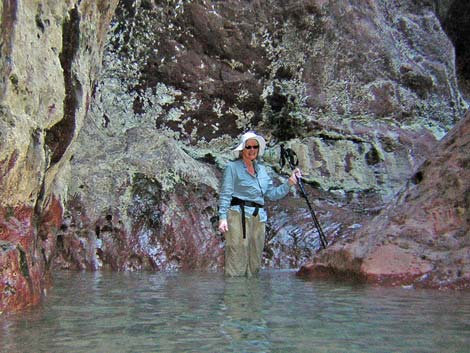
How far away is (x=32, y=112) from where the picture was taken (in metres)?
3.39

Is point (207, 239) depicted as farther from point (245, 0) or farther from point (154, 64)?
point (245, 0)

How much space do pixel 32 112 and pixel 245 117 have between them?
7.70m

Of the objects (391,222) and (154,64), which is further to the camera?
(154,64)

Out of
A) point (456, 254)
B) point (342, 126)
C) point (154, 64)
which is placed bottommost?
point (456, 254)

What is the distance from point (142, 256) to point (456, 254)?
3924 millimetres

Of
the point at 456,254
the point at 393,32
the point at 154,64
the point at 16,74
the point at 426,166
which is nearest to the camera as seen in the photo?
the point at 16,74

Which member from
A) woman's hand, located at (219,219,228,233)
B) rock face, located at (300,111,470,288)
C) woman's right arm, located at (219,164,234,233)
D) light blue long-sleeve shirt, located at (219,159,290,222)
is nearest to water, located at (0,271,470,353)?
rock face, located at (300,111,470,288)

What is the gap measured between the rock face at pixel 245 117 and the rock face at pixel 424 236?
7cm

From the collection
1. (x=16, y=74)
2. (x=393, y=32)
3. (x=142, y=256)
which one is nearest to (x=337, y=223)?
(x=142, y=256)

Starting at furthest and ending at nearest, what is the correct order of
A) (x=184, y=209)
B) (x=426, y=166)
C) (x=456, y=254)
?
(x=184, y=209)
(x=426, y=166)
(x=456, y=254)

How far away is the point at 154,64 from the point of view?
35.2 feet

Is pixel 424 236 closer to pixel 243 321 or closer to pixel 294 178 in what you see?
pixel 294 178

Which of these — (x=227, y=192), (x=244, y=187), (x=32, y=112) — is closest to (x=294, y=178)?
(x=244, y=187)

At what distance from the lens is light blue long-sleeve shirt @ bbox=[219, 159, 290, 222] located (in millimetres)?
6395
